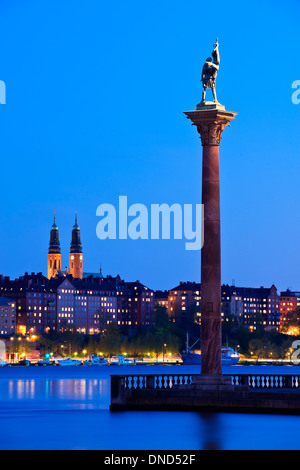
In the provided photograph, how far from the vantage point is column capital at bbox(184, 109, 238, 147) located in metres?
51.7

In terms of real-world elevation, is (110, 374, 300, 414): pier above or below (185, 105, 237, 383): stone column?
below

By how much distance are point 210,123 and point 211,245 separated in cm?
554

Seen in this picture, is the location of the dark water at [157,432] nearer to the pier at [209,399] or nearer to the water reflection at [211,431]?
the water reflection at [211,431]

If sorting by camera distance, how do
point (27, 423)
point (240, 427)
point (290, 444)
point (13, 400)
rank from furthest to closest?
point (13, 400) < point (27, 423) < point (240, 427) < point (290, 444)

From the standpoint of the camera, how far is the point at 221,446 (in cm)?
4006

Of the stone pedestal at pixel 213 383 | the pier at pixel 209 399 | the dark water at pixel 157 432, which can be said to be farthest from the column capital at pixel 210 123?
the dark water at pixel 157 432

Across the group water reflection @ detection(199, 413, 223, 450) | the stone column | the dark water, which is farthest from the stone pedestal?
water reflection @ detection(199, 413, 223, 450)

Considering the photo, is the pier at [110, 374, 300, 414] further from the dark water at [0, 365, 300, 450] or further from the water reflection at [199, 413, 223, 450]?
the water reflection at [199, 413, 223, 450]

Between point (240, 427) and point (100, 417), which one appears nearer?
point (240, 427)

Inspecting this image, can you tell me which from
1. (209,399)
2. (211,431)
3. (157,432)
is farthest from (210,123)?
(157,432)

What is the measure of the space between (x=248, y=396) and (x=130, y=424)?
617 cm
